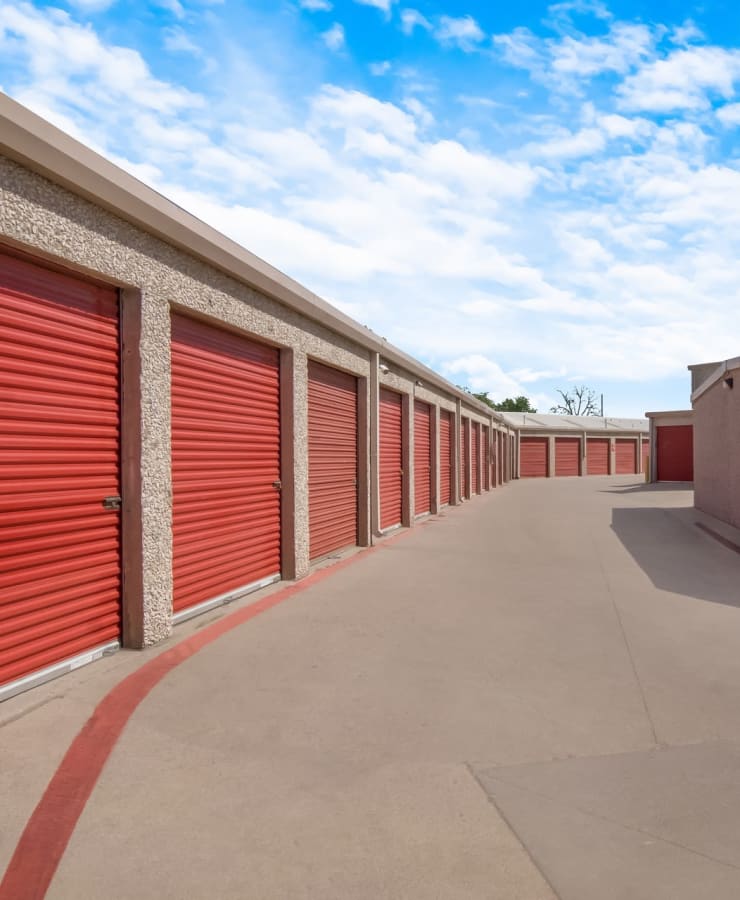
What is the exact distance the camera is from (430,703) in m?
3.60

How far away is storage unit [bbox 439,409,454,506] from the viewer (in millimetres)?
16578

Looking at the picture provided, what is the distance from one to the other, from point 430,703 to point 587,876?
5.04ft

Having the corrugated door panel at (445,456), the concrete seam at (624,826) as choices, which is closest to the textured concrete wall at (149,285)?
the concrete seam at (624,826)

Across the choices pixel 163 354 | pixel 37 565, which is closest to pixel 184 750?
pixel 37 565

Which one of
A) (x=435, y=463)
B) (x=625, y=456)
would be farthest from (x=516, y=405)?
(x=435, y=463)

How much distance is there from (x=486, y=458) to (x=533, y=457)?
47.2ft

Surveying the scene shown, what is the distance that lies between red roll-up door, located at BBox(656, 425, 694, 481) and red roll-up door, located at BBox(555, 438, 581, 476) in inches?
394

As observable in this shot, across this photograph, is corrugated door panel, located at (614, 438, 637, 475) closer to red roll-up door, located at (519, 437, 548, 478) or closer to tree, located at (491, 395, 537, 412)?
red roll-up door, located at (519, 437, 548, 478)

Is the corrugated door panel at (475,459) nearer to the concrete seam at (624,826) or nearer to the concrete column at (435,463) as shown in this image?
the concrete column at (435,463)

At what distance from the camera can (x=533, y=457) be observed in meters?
38.4

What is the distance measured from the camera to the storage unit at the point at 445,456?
16.6 m

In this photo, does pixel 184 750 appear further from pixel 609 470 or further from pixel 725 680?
pixel 609 470

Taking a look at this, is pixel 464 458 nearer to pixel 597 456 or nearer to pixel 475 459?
pixel 475 459

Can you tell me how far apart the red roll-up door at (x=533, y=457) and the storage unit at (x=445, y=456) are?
21379 mm
